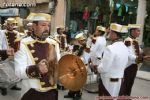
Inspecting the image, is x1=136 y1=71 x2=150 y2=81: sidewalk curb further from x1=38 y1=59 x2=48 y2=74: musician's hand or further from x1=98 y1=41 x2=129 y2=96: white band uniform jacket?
x1=38 y1=59 x2=48 y2=74: musician's hand

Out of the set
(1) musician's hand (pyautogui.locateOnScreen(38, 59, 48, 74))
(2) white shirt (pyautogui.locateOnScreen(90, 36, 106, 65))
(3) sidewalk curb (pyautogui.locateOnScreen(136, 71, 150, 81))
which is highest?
(1) musician's hand (pyautogui.locateOnScreen(38, 59, 48, 74))

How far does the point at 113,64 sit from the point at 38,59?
1.75 meters

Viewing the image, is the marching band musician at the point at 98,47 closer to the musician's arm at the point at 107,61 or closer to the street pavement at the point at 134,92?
the street pavement at the point at 134,92

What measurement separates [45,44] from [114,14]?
15332mm

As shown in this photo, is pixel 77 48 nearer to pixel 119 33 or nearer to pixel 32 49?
pixel 119 33

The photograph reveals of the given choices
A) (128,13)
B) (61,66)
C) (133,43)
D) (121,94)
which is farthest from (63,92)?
(128,13)

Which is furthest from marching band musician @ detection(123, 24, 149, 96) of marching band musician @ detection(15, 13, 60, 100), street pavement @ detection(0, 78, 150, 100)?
marching band musician @ detection(15, 13, 60, 100)

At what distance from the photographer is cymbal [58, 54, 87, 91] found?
18.6 ft

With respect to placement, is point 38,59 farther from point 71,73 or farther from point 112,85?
point 112,85

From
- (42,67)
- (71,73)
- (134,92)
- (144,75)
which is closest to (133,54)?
(71,73)

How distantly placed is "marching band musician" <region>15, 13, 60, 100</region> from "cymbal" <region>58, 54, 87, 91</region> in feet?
2.24

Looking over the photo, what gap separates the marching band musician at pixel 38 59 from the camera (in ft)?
15.6

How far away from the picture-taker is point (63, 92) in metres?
→ 10.4

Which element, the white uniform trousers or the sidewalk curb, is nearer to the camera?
the white uniform trousers
